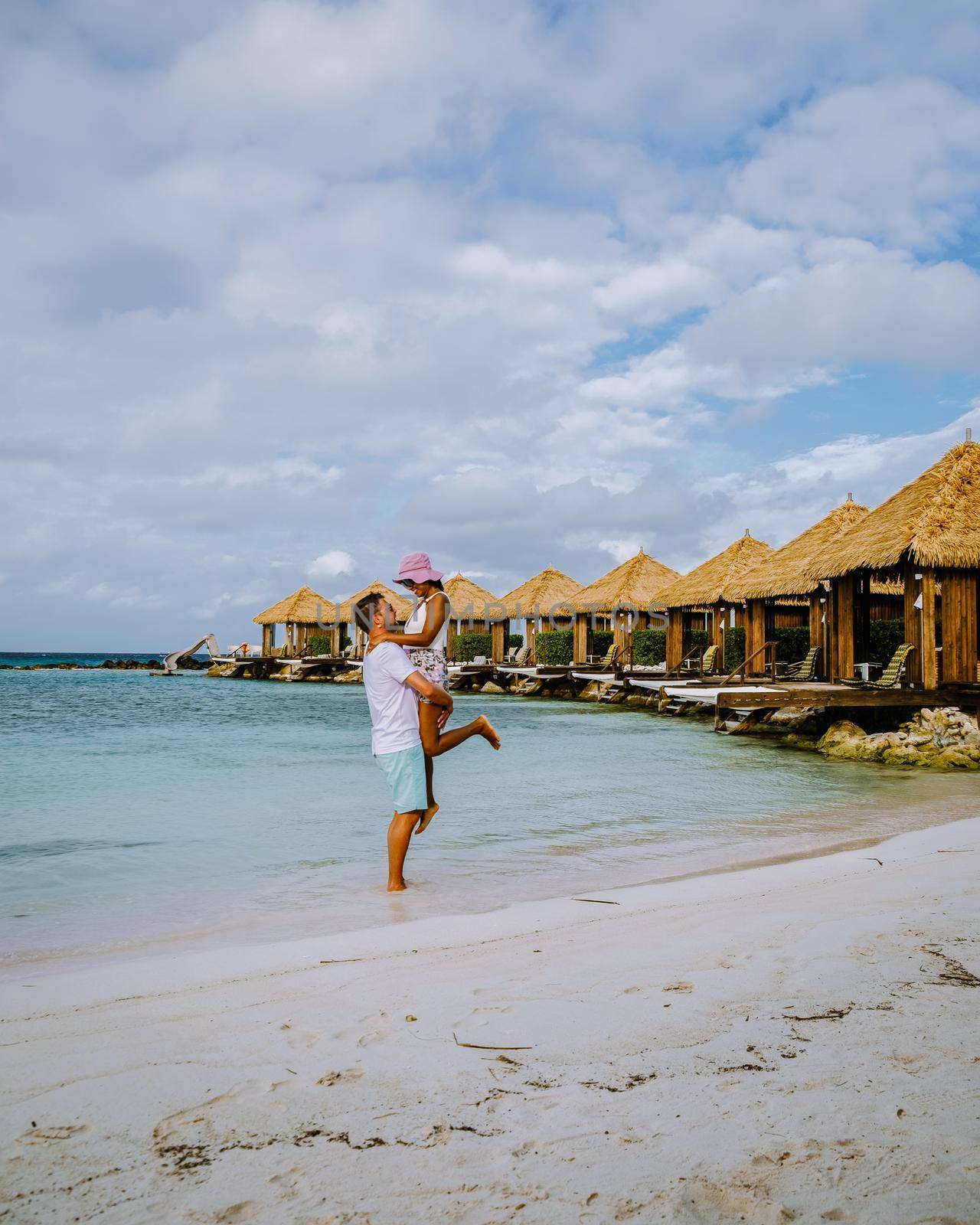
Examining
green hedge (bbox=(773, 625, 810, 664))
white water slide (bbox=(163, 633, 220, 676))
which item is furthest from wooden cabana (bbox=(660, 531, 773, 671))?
white water slide (bbox=(163, 633, 220, 676))

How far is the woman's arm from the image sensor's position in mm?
4512

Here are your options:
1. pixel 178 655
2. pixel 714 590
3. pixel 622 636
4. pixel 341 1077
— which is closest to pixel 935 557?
pixel 714 590

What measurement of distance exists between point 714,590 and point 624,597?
20.4ft

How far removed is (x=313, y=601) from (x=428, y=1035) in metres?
44.9

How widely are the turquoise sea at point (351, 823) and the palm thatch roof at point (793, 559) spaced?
11.7 ft

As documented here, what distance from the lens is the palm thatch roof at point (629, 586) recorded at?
28984 millimetres

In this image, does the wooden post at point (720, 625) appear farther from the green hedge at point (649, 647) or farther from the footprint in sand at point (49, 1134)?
the footprint in sand at point (49, 1134)

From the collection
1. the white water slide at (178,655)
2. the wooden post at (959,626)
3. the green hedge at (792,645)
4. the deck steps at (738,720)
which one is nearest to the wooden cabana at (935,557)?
the wooden post at (959,626)

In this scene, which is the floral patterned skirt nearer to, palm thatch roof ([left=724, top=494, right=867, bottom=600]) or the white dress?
the white dress

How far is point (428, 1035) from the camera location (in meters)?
2.62

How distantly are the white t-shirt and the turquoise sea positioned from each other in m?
0.93

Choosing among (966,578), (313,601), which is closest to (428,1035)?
(966,578)

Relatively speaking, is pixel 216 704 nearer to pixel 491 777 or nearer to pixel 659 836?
pixel 491 777

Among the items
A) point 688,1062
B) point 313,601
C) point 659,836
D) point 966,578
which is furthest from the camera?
point 313,601
